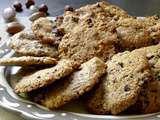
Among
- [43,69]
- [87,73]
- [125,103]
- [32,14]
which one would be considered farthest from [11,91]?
[32,14]

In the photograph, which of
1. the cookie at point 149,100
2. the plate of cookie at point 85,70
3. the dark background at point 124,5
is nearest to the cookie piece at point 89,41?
the plate of cookie at point 85,70

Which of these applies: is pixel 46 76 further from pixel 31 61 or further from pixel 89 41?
pixel 89 41

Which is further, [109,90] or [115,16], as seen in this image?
[115,16]

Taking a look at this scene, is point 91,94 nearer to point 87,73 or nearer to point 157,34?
point 87,73

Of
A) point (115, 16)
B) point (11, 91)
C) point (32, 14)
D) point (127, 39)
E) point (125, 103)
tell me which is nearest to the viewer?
point (125, 103)

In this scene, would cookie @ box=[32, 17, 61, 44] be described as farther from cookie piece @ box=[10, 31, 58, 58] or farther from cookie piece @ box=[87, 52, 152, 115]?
cookie piece @ box=[87, 52, 152, 115]

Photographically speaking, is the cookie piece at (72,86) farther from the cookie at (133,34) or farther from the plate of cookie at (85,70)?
the cookie at (133,34)

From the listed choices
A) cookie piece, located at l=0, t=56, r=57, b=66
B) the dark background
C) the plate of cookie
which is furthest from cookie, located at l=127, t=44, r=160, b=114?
the dark background

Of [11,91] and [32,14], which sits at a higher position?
[32,14]
